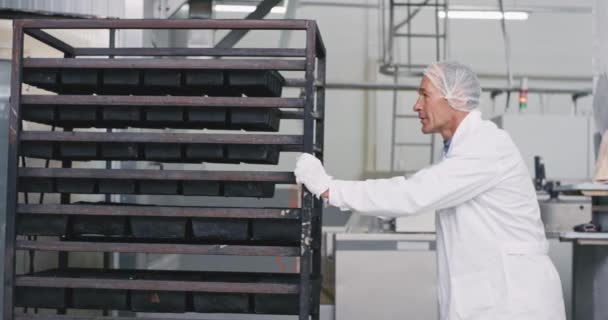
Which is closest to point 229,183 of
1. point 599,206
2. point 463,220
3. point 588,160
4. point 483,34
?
point 463,220

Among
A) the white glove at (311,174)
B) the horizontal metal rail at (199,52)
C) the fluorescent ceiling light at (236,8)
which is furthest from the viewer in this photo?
the fluorescent ceiling light at (236,8)

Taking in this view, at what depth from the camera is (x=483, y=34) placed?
6.25 meters

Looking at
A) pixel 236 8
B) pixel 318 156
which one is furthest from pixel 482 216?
pixel 236 8

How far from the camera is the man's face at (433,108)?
2.02 metres

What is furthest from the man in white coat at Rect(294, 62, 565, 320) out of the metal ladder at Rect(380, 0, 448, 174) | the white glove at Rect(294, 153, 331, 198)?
the metal ladder at Rect(380, 0, 448, 174)

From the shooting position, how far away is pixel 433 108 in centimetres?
203

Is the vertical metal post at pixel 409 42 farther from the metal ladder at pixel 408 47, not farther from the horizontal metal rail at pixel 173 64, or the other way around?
the horizontal metal rail at pixel 173 64

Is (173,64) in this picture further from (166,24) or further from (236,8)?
(236,8)

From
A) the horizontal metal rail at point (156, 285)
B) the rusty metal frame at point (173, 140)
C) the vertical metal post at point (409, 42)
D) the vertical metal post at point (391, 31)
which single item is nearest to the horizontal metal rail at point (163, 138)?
the rusty metal frame at point (173, 140)

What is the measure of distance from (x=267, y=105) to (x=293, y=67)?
0.12 m

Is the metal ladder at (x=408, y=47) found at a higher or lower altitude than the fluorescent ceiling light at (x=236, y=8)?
lower

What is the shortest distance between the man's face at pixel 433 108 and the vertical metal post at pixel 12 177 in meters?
1.11

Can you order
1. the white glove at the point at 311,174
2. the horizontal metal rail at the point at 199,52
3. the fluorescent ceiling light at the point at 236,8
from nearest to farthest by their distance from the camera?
the white glove at the point at 311,174 → the horizontal metal rail at the point at 199,52 → the fluorescent ceiling light at the point at 236,8

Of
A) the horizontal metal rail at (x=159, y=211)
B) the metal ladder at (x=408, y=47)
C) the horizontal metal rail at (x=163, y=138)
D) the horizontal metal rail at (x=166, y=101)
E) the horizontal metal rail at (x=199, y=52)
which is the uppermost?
the metal ladder at (x=408, y=47)
